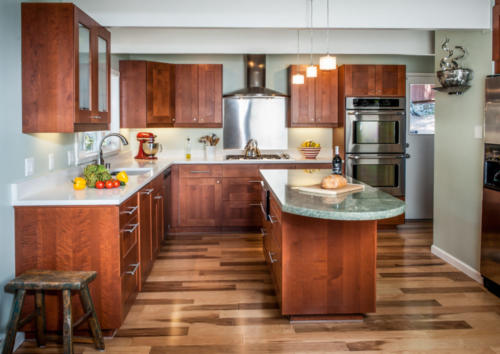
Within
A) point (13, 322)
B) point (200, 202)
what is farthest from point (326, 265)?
point (200, 202)

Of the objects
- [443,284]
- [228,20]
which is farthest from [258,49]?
[443,284]

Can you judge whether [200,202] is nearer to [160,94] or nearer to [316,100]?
[160,94]

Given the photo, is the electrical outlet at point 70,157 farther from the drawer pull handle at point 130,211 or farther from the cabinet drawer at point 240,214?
the cabinet drawer at point 240,214

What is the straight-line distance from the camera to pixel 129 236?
340 centimetres

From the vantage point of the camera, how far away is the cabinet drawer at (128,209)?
3.13 m

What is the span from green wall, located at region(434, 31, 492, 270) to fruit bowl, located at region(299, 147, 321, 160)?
180cm

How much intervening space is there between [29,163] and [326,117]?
164 inches

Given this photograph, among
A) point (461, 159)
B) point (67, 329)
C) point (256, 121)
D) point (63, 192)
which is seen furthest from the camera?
point (256, 121)

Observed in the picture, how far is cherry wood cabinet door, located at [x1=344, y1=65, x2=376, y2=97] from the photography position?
20.6 ft

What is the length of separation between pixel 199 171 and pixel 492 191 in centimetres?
339

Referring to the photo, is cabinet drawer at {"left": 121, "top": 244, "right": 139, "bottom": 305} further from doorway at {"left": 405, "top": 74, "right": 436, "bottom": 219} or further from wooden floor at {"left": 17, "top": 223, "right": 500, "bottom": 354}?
doorway at {"left": 405, "top": 74, "right": 436, "bottom": 219}

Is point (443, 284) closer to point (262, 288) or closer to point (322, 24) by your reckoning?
point (262, 288)

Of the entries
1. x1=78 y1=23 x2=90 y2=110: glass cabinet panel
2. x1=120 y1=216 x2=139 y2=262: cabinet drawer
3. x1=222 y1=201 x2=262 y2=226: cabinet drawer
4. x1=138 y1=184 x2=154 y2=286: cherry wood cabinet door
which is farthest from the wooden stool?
x1=222 y1=201 x2=262 y2=226: cabinet drawer

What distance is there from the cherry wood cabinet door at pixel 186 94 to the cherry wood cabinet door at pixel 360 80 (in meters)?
1.93
